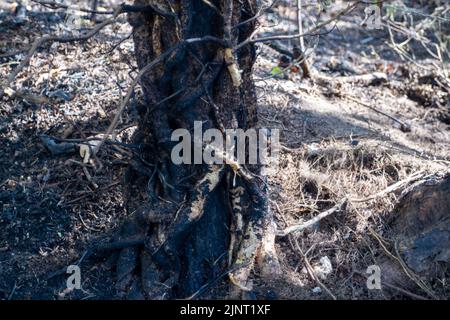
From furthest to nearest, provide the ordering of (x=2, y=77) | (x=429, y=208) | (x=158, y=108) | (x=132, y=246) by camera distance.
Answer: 1. (x=2, y=77)
2. (x=429, y=208)
3. (x=132, y=246)
4. (x=158, y=108)

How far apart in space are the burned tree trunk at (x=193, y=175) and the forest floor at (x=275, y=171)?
6.9 inches

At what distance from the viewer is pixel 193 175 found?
3.04m

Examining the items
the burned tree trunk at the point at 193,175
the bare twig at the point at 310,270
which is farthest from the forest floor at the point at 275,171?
the burned tree trunk at the point at 193,175

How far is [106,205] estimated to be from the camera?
3.52 metres

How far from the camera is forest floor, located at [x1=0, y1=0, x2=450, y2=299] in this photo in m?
3.21

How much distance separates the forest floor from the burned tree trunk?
6.9 inches

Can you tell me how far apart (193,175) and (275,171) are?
3.03 ft

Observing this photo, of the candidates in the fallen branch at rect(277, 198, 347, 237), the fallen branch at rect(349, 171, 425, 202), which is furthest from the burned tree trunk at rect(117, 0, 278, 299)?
the fallen branch at rect(349, 171, 425, 202)

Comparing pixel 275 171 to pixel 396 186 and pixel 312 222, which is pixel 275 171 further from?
pixel 396 186

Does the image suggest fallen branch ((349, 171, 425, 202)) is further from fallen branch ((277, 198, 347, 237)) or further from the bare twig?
the bare twig

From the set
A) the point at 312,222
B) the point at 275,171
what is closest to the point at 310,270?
the point at 312,222
